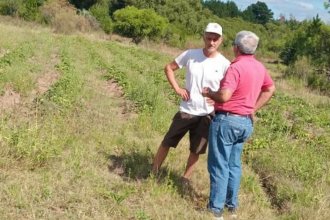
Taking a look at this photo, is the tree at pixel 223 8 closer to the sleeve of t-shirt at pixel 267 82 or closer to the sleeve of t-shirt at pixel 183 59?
the sleeve of t-shirt at pixel 183 59

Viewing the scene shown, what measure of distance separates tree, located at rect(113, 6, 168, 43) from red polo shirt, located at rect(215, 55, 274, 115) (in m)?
37.5

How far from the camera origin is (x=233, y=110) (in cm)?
468

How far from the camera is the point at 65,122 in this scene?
7.16 meters

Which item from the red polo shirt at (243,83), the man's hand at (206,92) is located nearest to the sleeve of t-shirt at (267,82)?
the red polo shirt at (243,83)

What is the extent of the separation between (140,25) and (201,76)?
38351mm

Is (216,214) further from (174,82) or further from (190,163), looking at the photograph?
(174,82)

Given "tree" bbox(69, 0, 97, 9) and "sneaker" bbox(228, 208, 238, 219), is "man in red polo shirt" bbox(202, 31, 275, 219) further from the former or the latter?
"tree" bbox(69, 0, 97, 9)

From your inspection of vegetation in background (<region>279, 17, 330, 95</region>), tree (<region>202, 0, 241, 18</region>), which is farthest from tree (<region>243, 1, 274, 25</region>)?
vegetation in background (<region>279, 17, 330, 95</region>)

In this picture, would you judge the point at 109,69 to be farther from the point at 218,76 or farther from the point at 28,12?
the point at 28,12

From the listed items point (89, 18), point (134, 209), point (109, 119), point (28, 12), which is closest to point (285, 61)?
point (89, 18)

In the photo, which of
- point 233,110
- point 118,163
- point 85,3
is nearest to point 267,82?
point 233,110

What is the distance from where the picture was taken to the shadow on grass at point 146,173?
5384mm

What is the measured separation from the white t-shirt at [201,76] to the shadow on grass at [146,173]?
90cm

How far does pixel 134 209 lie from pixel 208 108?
1.41 meters
